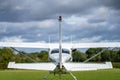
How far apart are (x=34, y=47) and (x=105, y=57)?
69.7m

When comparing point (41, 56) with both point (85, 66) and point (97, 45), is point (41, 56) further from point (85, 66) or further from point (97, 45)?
point (85, 66)

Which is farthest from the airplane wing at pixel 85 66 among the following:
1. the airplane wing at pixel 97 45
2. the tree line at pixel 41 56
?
the tree line at pixel 41 56

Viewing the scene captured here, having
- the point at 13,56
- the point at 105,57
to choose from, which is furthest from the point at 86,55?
the point at 13,56

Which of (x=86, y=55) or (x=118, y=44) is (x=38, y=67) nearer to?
(x=118, y=44)

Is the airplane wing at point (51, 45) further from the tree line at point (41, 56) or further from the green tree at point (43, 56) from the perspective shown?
the green tree at point (43, 56)

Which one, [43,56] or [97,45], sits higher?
[97,45]

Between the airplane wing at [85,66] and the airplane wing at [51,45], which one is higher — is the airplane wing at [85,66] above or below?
below

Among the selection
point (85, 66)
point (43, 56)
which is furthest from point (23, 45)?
point (43, 56)

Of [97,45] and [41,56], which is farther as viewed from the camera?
[41,56]

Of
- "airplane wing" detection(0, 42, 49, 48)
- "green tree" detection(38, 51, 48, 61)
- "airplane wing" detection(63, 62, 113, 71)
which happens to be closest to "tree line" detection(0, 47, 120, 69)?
"green tree" detection(38, 51, 48, 61)

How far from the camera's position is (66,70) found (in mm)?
21453

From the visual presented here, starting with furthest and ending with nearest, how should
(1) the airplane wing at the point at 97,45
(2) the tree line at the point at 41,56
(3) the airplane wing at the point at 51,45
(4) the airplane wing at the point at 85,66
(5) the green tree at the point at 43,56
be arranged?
(5) the green tree at the point at 43,56 < (2) the tree line at the point at 41,56 < (1) the airplane wing at the point at 97,45 < (3) the airplane wing at the point at 51,45 < (4) the airplane wing at the point at 85,66

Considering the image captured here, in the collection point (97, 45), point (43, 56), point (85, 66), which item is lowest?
point (85, 66)

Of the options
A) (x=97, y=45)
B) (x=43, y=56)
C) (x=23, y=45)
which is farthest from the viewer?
(x=43, y=56)
